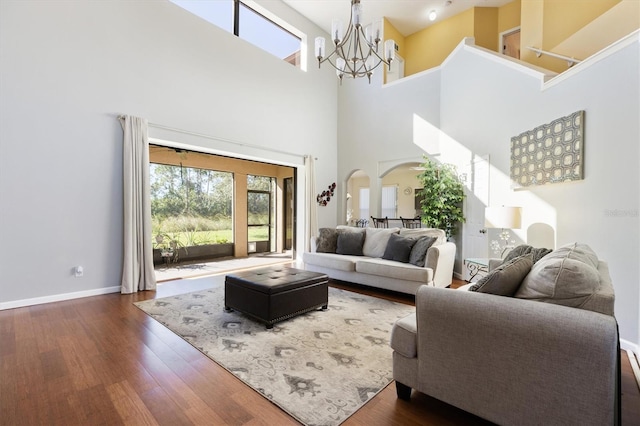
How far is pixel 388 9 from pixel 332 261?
632 centimetres

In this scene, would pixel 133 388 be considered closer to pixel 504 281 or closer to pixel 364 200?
pixel 504 281

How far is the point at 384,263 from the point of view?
13.4 ft

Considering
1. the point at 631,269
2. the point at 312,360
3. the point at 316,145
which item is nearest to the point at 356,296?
the point at 312,360

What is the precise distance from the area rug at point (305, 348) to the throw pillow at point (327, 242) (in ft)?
4.53

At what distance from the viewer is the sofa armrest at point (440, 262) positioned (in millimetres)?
3762

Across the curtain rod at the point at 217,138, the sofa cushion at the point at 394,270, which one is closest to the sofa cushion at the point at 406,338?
the sofa cushion at the point at 394,270

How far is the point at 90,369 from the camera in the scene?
83.8 inches

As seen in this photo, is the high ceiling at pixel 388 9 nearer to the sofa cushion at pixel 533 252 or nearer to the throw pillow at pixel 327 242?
the throw pillow at pixel 327 242

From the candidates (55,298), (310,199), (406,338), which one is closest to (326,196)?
(310,199)

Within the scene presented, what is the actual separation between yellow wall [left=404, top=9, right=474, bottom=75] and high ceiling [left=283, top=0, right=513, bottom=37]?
19 centimetres

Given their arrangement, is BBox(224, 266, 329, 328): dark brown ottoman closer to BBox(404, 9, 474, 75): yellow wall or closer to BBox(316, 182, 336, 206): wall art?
BBox(316, 182, 336, 206): wall art

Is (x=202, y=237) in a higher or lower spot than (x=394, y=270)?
higher

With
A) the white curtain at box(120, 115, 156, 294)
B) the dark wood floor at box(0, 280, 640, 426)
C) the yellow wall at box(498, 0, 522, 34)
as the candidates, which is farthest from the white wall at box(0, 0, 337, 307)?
the yellow wall at box(498, 0, 522, 34)

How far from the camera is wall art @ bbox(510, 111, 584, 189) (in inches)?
121
